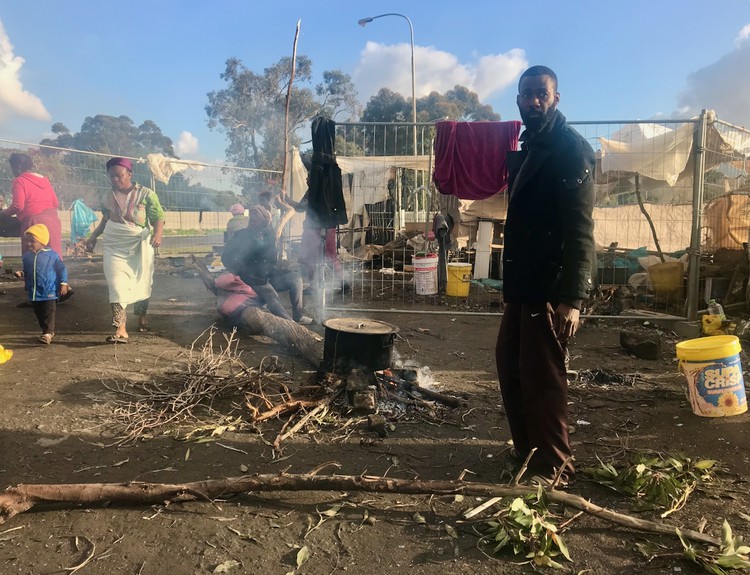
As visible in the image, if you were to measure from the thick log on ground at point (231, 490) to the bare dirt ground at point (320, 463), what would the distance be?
0.23 feet

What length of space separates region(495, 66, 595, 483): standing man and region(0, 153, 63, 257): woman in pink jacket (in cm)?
623

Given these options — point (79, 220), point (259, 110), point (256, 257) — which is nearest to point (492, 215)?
point (256, 257)

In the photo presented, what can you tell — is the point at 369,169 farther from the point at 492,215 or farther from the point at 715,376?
the point at 715,376

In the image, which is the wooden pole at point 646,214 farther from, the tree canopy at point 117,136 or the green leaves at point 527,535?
the tree canopy at point 117,136

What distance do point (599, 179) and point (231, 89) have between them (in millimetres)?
34631

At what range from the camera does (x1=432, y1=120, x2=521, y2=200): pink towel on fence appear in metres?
6.11

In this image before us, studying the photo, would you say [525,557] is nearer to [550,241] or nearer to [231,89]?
[550,241]

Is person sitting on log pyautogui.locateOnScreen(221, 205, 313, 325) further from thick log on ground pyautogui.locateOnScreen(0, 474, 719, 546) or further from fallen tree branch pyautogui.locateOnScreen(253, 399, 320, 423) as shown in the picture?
thick log on ground pyautogui.locateOnScreen(0, 474, 719, 546)

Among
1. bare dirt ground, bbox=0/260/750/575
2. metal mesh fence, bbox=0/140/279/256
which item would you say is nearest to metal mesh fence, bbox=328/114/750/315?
bare dirt ground, bbox=0/260/750/575

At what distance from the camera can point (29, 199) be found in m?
6.45

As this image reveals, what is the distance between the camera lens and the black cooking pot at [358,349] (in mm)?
4102

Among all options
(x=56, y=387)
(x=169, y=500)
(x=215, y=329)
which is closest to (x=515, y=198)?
→ (x=169, y=500)

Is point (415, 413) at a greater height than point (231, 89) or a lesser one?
lesser

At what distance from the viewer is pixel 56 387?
4285 millimetres
